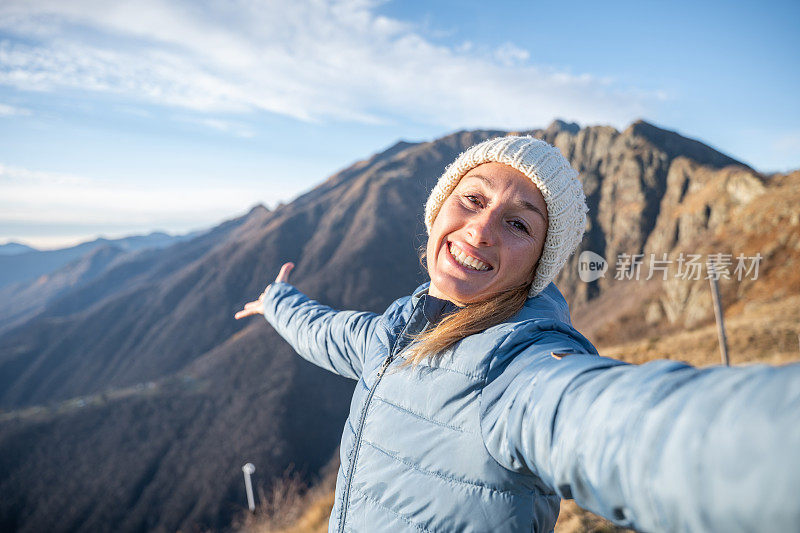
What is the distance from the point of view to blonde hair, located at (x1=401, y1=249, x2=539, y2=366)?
133 centimetres

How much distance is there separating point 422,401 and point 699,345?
16.6m

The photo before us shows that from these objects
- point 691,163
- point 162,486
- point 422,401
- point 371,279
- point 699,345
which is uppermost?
point 691,163

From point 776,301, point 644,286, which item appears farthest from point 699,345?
point 644,286

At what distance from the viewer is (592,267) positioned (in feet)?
150

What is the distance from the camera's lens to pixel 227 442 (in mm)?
32062

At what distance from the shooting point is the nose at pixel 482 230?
1.51 m

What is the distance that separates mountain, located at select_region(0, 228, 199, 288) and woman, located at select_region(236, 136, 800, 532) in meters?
171

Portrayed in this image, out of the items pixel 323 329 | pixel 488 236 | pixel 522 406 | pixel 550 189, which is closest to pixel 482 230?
pixel 488 236

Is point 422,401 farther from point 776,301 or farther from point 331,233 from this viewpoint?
point 331,233

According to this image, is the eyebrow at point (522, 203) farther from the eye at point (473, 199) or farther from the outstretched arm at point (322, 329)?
the outstretched arm at point (322, 329)

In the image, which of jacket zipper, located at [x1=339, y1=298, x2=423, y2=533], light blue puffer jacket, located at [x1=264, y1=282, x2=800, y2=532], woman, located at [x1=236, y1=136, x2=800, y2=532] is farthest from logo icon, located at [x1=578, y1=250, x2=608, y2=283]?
light blue puffer jacket, located at [x1=264, y1=282, x2=800, y2=532]

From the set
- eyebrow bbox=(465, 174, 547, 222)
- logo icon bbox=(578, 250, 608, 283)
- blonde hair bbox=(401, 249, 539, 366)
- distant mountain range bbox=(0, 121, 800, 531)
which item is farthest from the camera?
logo icon bbox=(578, 250, 608, 283)

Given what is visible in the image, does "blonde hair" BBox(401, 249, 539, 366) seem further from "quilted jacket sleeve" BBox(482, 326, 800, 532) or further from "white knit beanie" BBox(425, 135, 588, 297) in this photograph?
"quilted jacket sleeve" BBox(482, 326, 800, 532)

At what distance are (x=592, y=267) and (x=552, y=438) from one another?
163ft
